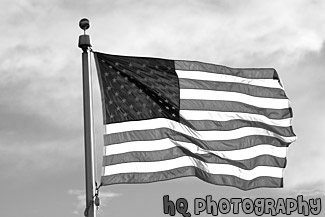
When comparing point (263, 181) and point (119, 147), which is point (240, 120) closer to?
point (263, 181)

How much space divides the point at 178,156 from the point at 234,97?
7.59 feet

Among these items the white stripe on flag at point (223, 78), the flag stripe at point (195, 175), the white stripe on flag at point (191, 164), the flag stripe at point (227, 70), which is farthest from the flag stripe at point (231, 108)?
the flag stripe at point (195, 175)

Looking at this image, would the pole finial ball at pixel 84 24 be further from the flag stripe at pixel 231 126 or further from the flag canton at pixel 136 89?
the flag stripe at pixel 231 126

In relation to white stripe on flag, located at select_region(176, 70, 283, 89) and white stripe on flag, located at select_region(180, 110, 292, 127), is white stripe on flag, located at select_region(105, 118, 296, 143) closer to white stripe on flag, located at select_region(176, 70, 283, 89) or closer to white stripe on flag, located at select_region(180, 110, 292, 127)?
white stripe on flag, located at select_region(180, 110, 292, 127)

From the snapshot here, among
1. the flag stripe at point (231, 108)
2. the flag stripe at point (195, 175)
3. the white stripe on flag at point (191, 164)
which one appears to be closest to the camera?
the flag stripe at point (195, 175)

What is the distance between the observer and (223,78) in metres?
17.4

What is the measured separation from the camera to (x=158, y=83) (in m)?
16.2

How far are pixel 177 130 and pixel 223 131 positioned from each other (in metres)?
1.32

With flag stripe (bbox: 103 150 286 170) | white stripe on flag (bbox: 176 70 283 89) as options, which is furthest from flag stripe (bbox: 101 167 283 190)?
white stripe on flag (bbox: 176 70 283 89)

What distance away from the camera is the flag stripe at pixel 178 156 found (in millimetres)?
14900

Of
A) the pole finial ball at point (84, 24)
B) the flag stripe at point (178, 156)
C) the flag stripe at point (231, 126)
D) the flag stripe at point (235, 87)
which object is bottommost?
the flag stripe at point (178, 156)

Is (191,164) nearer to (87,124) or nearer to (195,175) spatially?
(195,175)

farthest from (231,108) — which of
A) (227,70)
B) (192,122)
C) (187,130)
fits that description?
(187,130)

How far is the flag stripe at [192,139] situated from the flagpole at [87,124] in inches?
30.5
